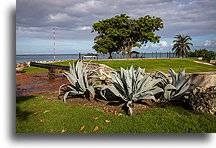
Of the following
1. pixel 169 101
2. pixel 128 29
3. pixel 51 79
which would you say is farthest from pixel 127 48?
pixel 169 101

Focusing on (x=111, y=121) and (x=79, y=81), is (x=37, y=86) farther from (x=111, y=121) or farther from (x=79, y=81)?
(x=111, y=121)

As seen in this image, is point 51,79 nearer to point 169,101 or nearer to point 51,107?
point 51,107

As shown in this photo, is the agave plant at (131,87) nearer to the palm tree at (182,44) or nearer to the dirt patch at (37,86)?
the dirt patch at (37,86)

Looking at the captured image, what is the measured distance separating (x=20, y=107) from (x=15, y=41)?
1.56 m

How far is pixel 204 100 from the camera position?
11.3 feet

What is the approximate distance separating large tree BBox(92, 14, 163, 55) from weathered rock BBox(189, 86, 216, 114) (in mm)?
22531

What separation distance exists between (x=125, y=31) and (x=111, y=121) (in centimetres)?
2364

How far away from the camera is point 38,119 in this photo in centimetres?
344

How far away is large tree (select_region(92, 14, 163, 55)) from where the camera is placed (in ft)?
85.4

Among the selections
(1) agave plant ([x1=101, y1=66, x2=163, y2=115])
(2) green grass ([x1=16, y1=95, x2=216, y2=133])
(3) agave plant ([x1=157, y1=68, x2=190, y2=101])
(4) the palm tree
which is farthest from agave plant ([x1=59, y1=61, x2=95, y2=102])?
(4) the palm tree

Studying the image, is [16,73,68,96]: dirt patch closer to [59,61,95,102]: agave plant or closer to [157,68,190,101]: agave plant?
[59,61,95,102]: agave plant

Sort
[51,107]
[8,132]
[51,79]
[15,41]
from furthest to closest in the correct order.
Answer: [51,79], [51,107], [15,41], [8,132]

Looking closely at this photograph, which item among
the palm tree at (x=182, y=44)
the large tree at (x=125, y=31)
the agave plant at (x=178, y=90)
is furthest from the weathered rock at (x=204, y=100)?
the palm tree at (x=182, y=44)

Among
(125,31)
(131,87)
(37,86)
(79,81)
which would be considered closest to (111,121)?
(131,87)
